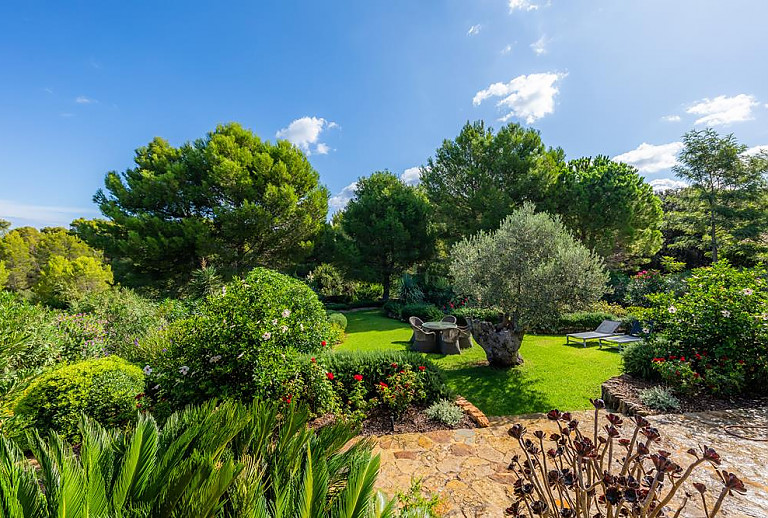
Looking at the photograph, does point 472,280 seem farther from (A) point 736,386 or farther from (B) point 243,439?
(B) point 243,439

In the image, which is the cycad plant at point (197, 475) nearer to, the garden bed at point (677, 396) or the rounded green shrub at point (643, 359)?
the garden bed at point (677, 396)

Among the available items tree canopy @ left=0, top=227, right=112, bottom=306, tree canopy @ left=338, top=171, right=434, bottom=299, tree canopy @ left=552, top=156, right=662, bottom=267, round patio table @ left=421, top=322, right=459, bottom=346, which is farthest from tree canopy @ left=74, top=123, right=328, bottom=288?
tree canopy @ left=552, top=156, right=662, bottom=267

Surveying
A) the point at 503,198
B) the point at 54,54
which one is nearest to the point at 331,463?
the point at 54,54

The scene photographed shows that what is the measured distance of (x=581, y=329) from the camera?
12195 mm

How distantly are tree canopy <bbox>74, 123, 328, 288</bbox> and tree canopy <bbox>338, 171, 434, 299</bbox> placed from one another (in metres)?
4.45

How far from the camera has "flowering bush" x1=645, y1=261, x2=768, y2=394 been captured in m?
5.10

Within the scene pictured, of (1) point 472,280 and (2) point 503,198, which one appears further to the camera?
(2) point 503,198

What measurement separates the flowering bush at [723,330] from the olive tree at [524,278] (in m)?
1.38

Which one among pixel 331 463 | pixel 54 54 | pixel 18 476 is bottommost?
pixel 331 463

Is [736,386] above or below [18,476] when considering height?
below

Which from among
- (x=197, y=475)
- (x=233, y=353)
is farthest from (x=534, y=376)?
(x=197, y=475)

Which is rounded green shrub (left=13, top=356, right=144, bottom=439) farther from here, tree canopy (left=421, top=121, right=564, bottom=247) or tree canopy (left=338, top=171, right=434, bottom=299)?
tree canopy (left=338, top=171, right=434, bottom=299)

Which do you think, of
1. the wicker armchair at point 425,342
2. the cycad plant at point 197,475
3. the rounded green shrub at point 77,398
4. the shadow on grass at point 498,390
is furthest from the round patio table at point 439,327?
the rounded green shrub at point 77,398

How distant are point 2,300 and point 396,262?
17.7m
